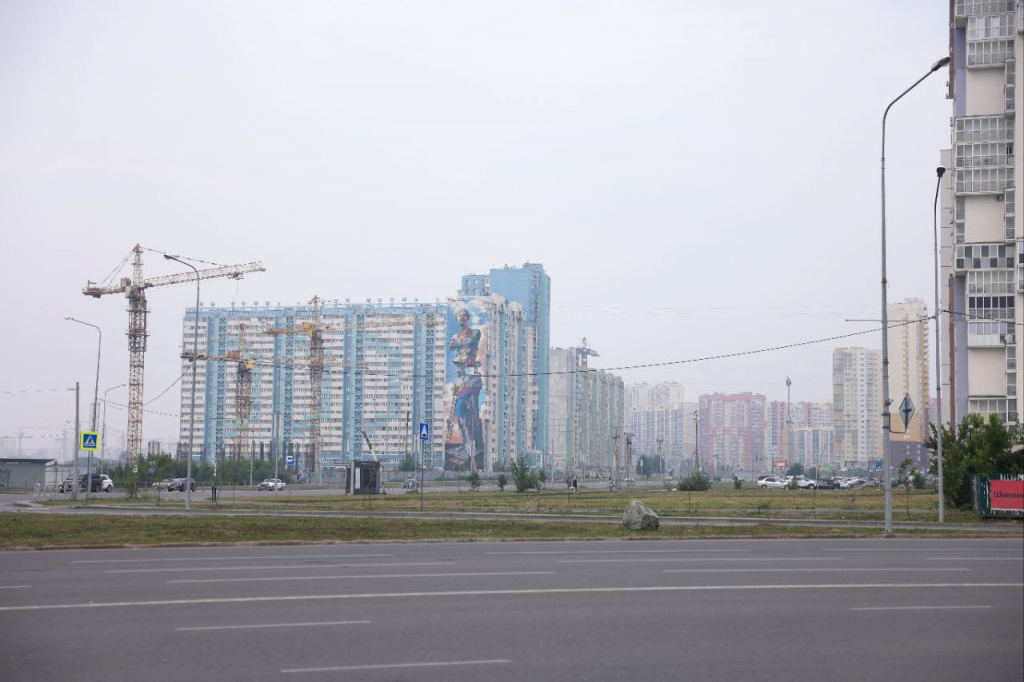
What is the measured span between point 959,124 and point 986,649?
72.0 meters

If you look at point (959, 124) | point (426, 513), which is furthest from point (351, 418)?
point (426, 513)

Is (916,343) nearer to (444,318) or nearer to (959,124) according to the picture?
(444,318)

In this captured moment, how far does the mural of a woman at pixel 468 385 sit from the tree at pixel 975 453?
149497mm

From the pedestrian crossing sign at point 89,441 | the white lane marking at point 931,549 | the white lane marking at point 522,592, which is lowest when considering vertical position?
the white lane marking at point 931,549

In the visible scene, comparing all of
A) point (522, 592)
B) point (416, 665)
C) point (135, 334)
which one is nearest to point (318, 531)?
point (522, 592)

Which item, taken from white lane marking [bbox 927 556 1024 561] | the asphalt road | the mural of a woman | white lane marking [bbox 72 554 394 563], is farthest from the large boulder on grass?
the mural of a woman

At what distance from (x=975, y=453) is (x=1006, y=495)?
5286 mm

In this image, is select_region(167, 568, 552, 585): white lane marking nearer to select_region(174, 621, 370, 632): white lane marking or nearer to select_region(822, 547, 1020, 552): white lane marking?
select_region(174, 621, 370, 632): white lane marking

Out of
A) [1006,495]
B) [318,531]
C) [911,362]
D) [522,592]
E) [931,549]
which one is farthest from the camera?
[911,362]

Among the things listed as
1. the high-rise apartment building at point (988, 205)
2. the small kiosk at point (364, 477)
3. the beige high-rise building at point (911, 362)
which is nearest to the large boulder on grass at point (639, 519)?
the small kiosk at point (364, 477)

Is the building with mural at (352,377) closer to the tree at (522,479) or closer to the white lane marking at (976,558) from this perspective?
the tree at (522,479)

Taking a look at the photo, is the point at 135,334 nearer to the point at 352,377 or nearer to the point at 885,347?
the point at 352,377

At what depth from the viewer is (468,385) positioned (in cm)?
19275

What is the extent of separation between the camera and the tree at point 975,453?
133 feet
